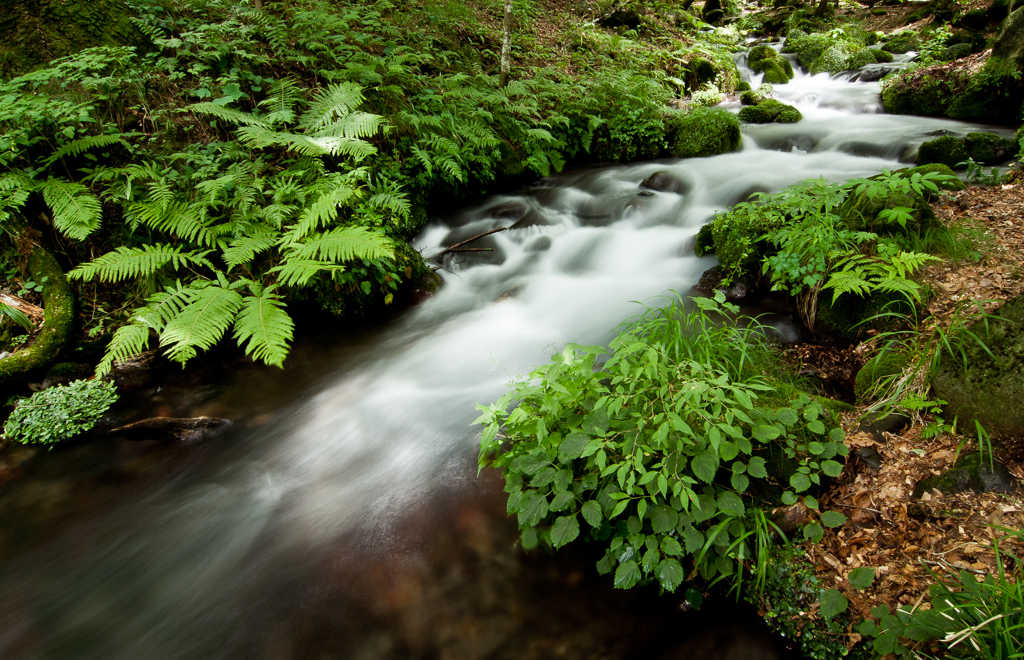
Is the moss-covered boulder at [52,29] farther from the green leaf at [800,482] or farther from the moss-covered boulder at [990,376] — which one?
the moss-covered boulder at [990,376]

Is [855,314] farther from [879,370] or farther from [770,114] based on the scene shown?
[770,114]

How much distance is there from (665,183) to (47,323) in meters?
7.19

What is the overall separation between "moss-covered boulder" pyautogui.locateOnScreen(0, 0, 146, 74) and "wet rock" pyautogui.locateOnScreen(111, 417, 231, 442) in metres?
3.84

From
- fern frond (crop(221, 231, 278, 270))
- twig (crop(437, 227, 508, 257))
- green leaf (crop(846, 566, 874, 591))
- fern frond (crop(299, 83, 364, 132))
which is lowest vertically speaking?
green leaf (crop(846, 566, 874, 591))

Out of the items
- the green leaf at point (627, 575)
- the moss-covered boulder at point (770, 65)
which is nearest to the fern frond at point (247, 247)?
the green leaf at point (627, 575)

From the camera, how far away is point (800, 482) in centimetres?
236


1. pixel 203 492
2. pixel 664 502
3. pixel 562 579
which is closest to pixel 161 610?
pixel 203 492

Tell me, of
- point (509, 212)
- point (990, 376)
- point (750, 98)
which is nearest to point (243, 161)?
point (509, 212)

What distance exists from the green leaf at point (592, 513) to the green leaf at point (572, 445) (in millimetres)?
238

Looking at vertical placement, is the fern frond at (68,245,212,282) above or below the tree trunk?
below

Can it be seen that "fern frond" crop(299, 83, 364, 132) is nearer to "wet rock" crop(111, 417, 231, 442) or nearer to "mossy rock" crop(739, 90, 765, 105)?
"wet rock" crop(111, 417, 231, 442)

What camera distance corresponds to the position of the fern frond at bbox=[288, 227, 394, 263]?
3973mm

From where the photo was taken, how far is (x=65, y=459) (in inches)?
141

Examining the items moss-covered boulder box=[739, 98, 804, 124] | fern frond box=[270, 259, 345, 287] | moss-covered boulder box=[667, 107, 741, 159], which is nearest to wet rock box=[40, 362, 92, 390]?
fern frond box=[270, 259, 345, 287]
